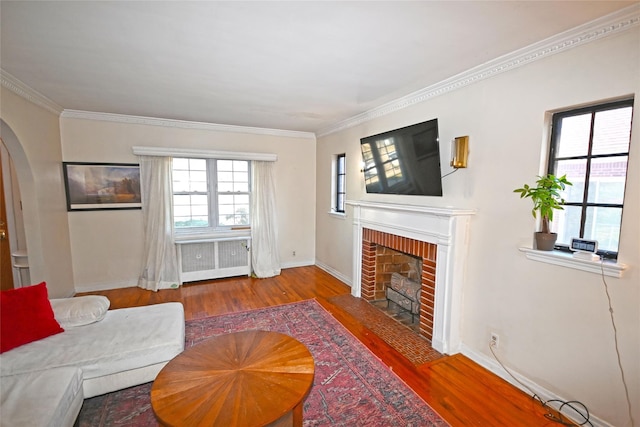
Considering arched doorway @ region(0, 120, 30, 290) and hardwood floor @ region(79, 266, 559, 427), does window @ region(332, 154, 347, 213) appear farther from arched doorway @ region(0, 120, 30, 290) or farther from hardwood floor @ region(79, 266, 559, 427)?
arched doorway @ region(0, 120, 30, 290)

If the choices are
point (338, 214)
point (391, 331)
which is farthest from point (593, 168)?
point (338, 214)

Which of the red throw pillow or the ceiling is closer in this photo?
the ceiling

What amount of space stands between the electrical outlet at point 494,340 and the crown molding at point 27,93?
4.74 m

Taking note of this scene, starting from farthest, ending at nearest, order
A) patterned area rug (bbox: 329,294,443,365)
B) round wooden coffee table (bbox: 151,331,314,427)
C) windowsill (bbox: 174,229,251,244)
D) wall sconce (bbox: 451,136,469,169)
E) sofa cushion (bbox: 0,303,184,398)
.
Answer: windowsill (bbox: 174,229,251,244) < patterned area rug (bbox: 329,294,443,365) < wall sconce (bbox: 451,136,469,169) < sofa cushion (bbox: 0,303,184,398) < round wooden coffee table (bbox: 151,331,314,427)

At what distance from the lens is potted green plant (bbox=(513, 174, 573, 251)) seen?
190 centimetres

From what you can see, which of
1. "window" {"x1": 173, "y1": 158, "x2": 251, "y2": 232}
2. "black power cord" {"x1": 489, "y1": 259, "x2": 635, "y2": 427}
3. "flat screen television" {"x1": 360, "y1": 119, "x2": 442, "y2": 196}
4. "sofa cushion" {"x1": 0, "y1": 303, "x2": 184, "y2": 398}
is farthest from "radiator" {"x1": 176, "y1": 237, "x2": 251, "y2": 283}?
"black power cord" {"x1": 489, "y1": 259, "x2": 635, "y2": 427}

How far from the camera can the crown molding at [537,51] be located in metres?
1.61

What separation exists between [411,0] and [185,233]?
13.9 feet

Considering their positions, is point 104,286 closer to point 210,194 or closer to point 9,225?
point 9,225

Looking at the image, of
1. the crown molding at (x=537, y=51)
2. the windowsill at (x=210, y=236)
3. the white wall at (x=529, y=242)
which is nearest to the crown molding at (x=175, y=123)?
the windowsill at (x=210, y=236)

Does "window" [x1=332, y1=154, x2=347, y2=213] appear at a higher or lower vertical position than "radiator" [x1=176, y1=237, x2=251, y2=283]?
higher

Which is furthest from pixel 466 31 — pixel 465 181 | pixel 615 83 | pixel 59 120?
pixel 59 120

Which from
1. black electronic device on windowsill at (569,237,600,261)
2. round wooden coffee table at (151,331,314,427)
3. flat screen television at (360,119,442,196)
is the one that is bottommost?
round wooden coffee table at (151,331,314,427)

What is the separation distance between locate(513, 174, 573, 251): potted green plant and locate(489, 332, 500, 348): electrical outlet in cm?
Result: 83
